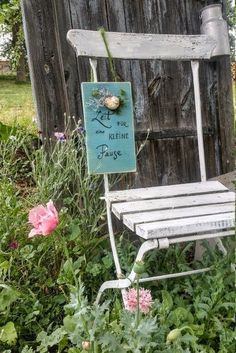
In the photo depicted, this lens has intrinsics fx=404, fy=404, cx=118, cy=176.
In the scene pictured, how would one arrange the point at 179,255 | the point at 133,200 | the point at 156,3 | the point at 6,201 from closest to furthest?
the point at 133,200
the point at 6,201
the point at 179,255
the point at 156,3

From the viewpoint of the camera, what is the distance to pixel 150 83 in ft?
6.93

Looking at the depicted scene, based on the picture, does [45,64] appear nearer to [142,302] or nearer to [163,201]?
[163,201]

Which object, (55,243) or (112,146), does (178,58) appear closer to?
(112,146)

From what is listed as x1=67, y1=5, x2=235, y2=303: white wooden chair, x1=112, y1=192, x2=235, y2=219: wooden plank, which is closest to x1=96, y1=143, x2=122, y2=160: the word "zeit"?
x1=67, y1=5, x2=235, y2=303: white wooden chair

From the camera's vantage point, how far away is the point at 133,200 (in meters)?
1.44

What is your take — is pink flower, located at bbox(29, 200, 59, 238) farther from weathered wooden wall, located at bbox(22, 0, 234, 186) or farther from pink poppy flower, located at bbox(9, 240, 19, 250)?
weathered wooden wall, located at bbox(22, 0, 234, 186)

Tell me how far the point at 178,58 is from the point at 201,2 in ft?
1.99

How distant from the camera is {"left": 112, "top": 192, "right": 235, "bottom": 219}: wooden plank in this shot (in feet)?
4.31

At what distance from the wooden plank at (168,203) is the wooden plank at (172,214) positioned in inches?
1.4

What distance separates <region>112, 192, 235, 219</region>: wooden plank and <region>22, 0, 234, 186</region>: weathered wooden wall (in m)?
0.69

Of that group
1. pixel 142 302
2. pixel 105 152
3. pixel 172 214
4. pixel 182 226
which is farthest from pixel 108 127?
pixel 142 302

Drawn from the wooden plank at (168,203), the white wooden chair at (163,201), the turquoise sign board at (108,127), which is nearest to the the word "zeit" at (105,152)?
the turquoise sign board at (108,127)

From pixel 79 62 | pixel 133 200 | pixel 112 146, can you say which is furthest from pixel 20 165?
pixel 133 200

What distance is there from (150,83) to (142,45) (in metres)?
0.41
